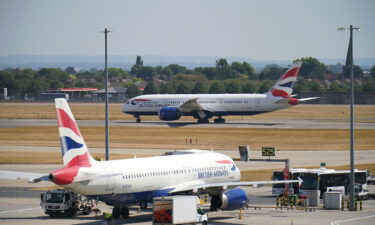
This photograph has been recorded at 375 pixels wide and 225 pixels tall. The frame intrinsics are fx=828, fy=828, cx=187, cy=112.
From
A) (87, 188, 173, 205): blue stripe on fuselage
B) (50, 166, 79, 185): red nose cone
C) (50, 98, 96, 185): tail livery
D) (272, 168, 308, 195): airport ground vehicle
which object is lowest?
(272, 168, 308, 195): airport ground vehicle

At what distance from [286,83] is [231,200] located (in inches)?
3354

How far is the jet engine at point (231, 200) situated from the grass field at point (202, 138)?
149 ft

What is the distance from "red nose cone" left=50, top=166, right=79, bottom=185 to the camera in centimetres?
4294

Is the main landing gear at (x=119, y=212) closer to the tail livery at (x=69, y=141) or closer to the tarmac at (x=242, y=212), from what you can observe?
the tarmac at (x=242, y=212)

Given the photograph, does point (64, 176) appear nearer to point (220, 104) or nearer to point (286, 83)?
point (286, 83)

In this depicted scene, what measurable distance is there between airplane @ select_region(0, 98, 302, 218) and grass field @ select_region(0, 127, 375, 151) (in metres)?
44.6

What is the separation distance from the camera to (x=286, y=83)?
444 ft

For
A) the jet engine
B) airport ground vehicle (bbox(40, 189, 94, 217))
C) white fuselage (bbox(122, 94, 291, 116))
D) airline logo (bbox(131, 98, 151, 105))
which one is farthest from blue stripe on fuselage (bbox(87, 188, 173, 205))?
airline logo (bbox(131, 98, 151, 105))

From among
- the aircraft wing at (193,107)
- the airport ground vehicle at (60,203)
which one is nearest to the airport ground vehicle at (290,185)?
the airport ground vehicle at (60,203)

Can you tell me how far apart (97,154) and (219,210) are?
125ft

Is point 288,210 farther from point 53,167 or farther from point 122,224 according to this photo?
point 53,167

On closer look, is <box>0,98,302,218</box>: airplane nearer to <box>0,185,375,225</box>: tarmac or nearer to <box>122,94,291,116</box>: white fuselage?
<box>0,185,375,225</box>: tarmac

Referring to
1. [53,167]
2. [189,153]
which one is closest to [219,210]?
[189,153]

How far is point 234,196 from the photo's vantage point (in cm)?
5206
